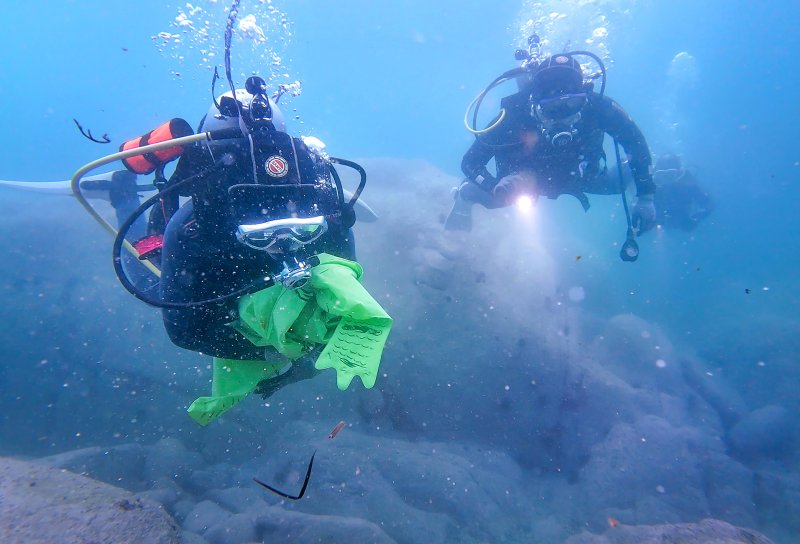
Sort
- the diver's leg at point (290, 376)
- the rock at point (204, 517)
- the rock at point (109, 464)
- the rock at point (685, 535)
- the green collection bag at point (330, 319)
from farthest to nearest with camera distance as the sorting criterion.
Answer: the rock at point (109, 464) → the rock at point (204, 517) → the rock at point (685, 535) → the diver's leg at point (290, 376) → the green collection bag at point (330, 319)

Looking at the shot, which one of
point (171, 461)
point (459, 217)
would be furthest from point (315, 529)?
point (459, 217)

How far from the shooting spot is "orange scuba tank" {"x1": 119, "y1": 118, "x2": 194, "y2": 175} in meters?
2.61

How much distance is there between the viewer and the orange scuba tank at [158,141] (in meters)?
2.61

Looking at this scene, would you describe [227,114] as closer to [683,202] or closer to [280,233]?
[280,233]

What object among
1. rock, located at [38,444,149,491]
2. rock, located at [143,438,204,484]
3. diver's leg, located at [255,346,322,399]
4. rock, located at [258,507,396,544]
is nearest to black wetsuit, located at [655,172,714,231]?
rock, located at [258,507,396,544]

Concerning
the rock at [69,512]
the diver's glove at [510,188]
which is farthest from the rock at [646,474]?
the rock at [69,512]

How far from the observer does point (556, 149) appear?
22.0 ft

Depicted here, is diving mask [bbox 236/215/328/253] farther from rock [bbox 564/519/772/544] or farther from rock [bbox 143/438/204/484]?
rock [bbox 143/438/204/484]

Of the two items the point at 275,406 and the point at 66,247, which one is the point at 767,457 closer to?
the point at 275,406

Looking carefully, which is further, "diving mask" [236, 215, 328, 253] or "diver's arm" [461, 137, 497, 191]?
"diver's arm" [461, 137, 497, 191]

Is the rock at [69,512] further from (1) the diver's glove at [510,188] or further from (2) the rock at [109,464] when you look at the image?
(1) the diver's glove at [510,188]

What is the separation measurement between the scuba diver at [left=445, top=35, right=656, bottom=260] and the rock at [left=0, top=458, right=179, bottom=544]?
585cm

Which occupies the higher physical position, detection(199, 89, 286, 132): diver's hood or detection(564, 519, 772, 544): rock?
detection(199, 89, 286, 132): diver's hood

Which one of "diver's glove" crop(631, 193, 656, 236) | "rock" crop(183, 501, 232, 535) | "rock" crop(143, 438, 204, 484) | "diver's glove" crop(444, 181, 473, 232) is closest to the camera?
"rock" crop(183, 501, 232, 535)
